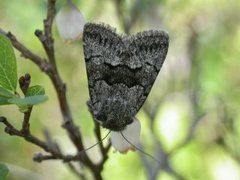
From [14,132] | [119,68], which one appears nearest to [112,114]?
[119,68]

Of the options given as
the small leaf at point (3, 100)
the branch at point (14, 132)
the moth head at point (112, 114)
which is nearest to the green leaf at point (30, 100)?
the small leaf at point (3, 100)

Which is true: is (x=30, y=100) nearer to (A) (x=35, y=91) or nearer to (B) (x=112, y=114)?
(A) (x=35, y=91)

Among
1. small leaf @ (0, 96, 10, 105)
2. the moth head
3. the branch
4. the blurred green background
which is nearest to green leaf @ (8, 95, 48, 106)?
small leaf @ (0, 96, 10, 105)

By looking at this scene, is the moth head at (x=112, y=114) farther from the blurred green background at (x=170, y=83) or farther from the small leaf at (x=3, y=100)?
the blurred green background at (x=170, y=83)

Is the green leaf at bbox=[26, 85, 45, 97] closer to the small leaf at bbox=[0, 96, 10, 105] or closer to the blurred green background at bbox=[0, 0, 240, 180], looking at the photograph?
the small leaf at bbox=[0, 96, 10, 105]

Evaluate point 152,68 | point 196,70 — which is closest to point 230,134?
point 196,70

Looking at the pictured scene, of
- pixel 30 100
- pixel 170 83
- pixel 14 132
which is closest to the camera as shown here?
pixel 30 100

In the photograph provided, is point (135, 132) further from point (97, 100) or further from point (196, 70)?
point (196, 70)
